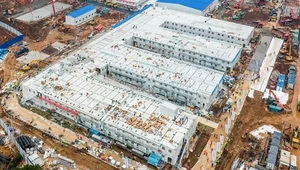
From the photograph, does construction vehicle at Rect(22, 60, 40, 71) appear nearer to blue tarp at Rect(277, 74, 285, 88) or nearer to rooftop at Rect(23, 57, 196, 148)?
rooftop at Rect(23, 57, 196, 148)

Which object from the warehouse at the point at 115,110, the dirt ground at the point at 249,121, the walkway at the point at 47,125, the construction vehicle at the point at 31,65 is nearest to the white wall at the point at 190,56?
the dirt ground at the point at 249,121

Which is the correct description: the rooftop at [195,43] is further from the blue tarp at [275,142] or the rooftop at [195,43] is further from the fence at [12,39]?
the fence at [12,39]

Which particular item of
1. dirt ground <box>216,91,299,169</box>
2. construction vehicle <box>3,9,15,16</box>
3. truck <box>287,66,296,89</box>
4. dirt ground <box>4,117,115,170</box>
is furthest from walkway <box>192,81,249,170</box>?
construction vehicle <box>3,9,15,16</box>

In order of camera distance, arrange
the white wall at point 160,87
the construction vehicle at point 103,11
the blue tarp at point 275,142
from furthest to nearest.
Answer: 1. the construction vehicle at point 103,11
2. the white wall at point 160,87
3. the blue tarp at point 275,142

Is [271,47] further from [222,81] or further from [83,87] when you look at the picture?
[83,87]

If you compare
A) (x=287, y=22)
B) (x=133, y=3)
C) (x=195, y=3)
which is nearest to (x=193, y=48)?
(x=195, y=3)

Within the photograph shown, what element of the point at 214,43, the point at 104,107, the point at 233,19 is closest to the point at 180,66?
the point at 214,43
